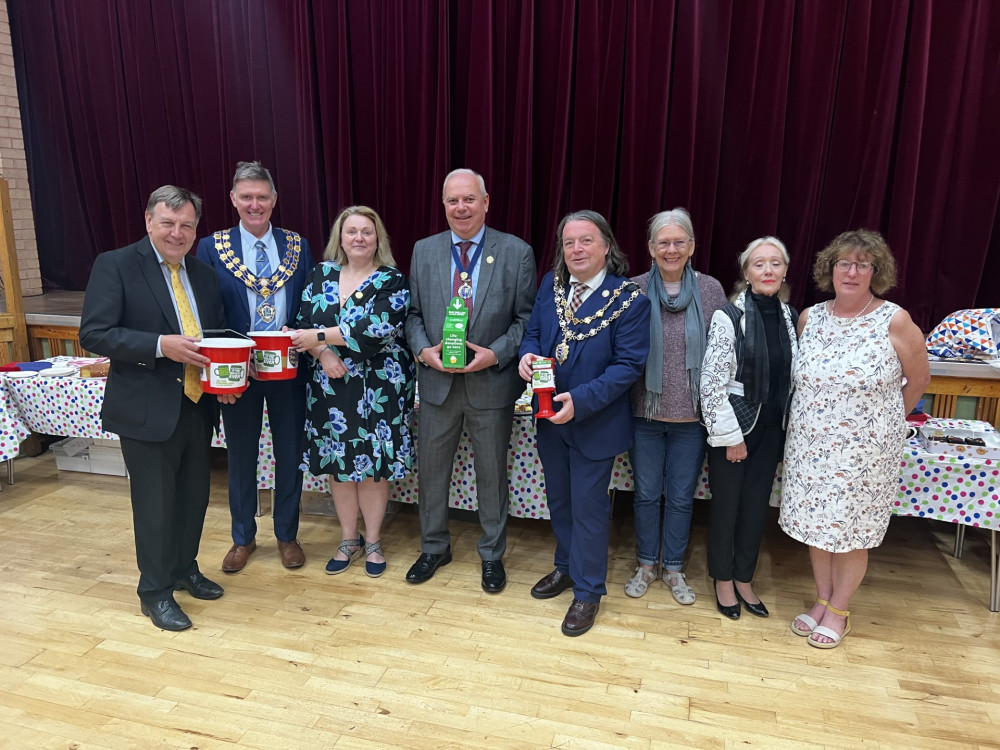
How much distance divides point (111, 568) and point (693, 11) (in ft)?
12.8

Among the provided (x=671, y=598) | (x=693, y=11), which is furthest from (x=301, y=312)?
(x=693, y=11)

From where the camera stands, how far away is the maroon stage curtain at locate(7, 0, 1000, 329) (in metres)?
3.45

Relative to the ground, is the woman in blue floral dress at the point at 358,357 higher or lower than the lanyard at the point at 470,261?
lower

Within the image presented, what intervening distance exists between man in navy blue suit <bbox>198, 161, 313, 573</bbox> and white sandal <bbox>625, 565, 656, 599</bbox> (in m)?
1.36

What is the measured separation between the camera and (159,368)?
86.6 inches

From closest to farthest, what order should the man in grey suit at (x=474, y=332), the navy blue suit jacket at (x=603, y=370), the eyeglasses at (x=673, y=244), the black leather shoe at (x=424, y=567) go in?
the navy blue suit jacket at (x=603, y=370) → the eyeglasses at (x=673, y=244) → the man in grey suit at (x=474, y=332) → the black leather shoe at (x=424, y=567)

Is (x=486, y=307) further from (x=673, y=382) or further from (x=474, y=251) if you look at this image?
(x=673, y=382)

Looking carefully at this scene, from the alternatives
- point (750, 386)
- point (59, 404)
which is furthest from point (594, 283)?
point (59, 404)

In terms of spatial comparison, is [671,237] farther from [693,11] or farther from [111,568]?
[111,568]

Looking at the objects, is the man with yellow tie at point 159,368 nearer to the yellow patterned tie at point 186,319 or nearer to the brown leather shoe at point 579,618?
the yellow patterned tie at point 186,319

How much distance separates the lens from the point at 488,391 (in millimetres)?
2486

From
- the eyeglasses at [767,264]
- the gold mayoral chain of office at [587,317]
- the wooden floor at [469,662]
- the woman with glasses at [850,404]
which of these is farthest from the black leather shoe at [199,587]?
the eyeglasses at [767,264]

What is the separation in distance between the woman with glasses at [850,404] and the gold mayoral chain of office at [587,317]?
2.01 ft

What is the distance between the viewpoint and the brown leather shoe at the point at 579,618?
235cm
